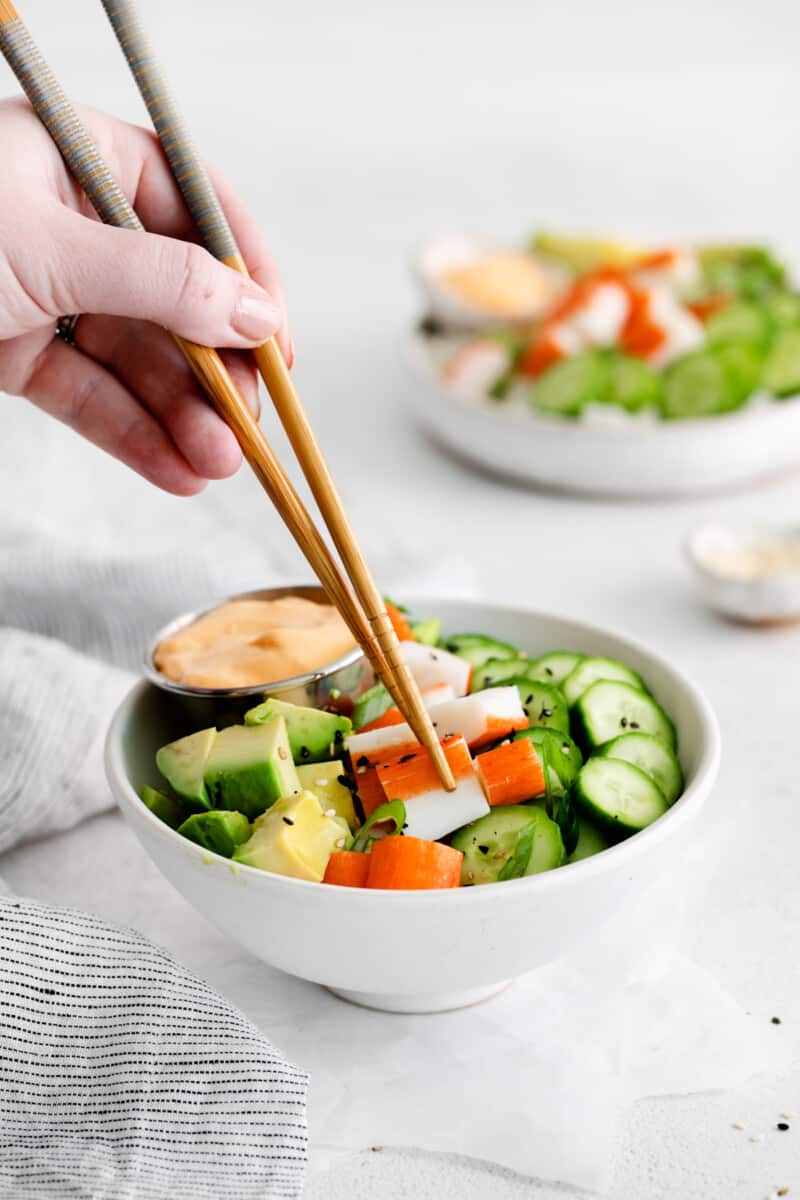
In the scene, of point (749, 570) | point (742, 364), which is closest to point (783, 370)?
point (742, 364)

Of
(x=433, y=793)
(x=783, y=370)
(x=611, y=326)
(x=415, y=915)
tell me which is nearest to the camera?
(x=415, y=915)

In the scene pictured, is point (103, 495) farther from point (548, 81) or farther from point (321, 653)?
point (548, 81)

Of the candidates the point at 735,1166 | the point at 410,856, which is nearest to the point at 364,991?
the point at 410,856

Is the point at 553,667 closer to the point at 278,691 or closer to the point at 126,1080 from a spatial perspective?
the point at 278,691

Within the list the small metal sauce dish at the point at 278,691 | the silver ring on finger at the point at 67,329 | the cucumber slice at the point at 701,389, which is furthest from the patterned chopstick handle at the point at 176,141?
the cucumber slice at the point at 701,389

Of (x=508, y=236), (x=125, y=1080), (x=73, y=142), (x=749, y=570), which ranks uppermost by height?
(x=73, y=142)
